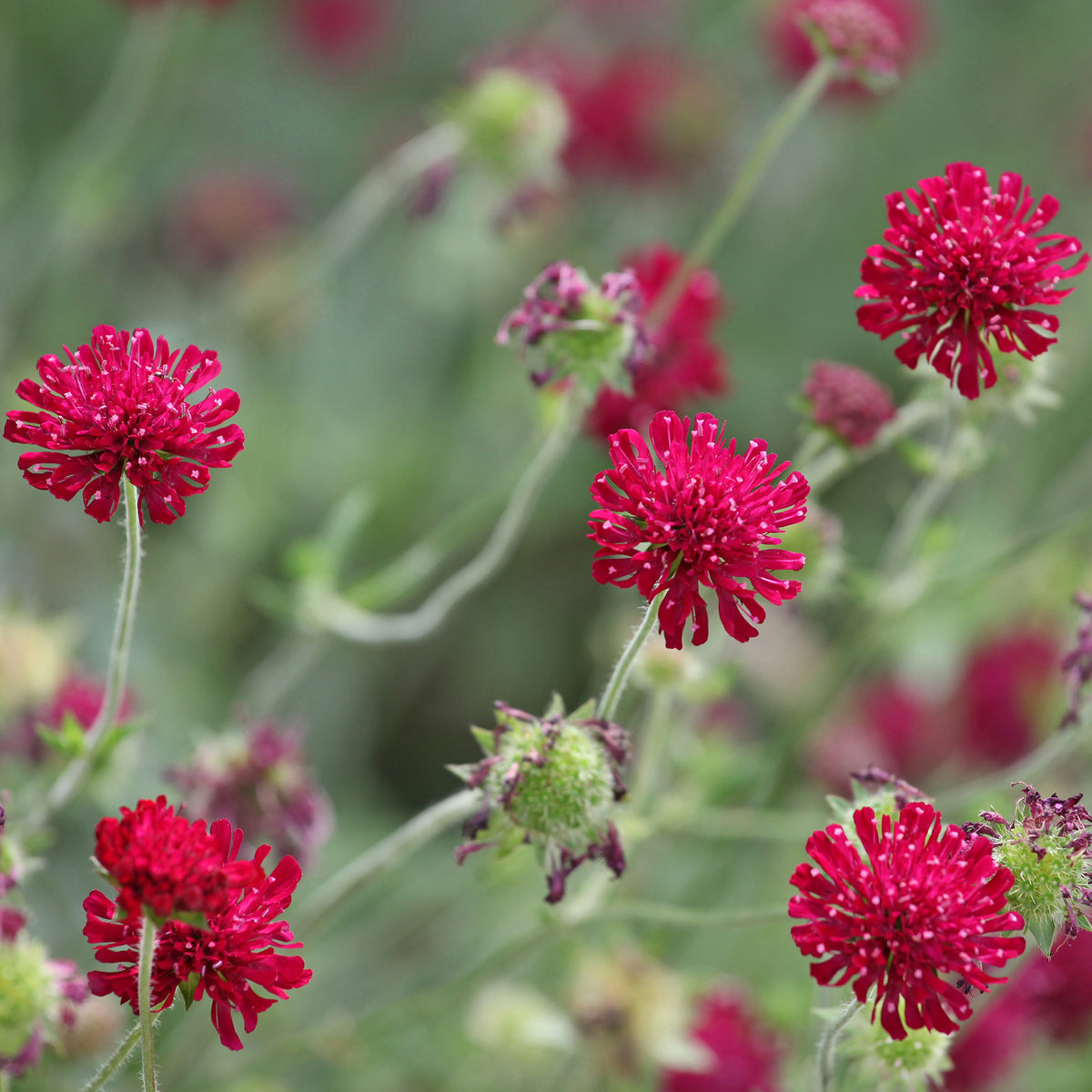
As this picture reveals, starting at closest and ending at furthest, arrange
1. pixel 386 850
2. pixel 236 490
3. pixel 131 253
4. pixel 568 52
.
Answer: pixel 386 850 → pixel 236 490 → pixel 131 253 → pixel 568 52

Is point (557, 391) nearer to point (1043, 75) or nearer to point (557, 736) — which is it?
point (557, 736)

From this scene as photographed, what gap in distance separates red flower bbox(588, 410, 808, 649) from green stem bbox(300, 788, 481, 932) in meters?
0.28

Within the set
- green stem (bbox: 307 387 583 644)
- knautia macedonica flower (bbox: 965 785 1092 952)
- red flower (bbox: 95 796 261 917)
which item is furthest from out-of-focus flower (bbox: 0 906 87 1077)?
knautia macedonica flower (bbox: 965 785 1092 952)

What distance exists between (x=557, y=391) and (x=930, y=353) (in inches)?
23.7

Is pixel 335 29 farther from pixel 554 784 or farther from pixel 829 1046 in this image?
pixel 829 1046

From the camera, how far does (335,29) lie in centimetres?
347

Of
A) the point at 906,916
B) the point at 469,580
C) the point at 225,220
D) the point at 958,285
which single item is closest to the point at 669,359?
the point at 469,580

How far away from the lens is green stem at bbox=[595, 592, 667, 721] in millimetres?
1176

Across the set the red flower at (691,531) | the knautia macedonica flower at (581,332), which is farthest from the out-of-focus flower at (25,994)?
the knautia macedonica flower at (581,332)

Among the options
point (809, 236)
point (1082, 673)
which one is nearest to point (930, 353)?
point (1082, 673)

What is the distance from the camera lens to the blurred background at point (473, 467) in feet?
6.51

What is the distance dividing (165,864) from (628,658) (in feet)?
1.44

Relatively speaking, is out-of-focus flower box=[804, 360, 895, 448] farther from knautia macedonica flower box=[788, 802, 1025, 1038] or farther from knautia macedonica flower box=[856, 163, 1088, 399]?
knautia macedonica flower box=[788, 802, 1025, 1038]

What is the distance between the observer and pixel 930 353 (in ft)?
4.34
